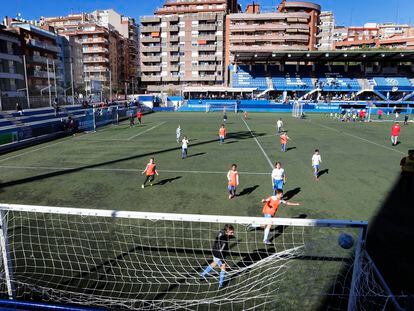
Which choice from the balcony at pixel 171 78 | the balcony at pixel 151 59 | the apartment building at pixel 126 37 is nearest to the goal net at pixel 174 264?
the balcony at pixel 171 78

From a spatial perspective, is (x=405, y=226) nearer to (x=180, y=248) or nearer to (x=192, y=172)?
(x=180, y=248)

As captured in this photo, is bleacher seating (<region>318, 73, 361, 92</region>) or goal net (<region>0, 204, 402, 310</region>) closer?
goal net (<region>0, 204, 402, 310</region>)

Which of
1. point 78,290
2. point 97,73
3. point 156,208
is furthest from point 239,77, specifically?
point 78,290

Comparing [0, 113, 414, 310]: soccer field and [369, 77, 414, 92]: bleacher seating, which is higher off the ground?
[369, 77, 414, 92]: bleacher seating

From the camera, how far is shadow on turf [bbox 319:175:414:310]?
6227mm

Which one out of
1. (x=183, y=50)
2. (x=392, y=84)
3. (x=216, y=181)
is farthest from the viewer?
→ (x=183, y=50)

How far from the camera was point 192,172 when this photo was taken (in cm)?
1625

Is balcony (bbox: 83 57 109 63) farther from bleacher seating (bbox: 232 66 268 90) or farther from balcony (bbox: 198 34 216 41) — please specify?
bleacher seating (bbox: 232 66 268 90)

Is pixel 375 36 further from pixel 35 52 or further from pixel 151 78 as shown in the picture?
pixel 35 52

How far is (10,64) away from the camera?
172 ft

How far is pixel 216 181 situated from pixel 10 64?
52986 mm

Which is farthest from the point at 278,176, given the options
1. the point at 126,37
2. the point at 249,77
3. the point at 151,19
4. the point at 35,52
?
the point at 126,37

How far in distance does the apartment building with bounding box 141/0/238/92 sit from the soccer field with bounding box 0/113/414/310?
74100 mm

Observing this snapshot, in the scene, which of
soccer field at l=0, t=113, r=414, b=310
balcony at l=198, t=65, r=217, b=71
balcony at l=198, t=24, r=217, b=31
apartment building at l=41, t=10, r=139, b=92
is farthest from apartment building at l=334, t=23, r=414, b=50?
soccer field at l=0, t=113, r=414, b=310
